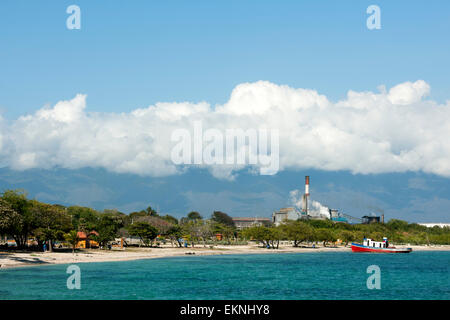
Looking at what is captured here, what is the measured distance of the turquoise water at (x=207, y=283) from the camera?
51.4 meters

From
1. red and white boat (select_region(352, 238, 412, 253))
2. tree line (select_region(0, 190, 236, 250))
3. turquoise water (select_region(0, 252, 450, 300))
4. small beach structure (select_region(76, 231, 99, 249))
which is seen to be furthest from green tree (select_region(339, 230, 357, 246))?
small beach structure (select_region(76, 231, 99, 249))

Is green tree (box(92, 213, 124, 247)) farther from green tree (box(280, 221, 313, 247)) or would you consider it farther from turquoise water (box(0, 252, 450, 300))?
green tree (box(280, 221, 313, 247))

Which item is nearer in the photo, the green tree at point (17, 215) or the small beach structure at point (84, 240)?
the green tree at point (17, 215)

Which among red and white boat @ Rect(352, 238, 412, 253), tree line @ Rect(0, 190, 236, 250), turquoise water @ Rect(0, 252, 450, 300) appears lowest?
red and white boat @ Rect(352, 238, 412, 253)

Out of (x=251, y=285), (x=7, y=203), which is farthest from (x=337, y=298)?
(x=7, y=203)

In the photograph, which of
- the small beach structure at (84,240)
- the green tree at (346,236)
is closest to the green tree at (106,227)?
the small beach structure at (84,240)

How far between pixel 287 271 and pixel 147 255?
29.8 meters

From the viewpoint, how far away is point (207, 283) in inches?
2445

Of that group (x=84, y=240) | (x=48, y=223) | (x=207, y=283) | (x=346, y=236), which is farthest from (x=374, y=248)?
(x=207, y=283)

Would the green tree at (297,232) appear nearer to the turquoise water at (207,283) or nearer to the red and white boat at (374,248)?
the red and white boat at (374,248)

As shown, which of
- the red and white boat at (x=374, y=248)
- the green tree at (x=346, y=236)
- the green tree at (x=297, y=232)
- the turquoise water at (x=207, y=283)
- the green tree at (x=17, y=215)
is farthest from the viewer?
the green tree at (x=346, y=236)

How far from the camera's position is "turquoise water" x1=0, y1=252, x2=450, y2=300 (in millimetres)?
51406

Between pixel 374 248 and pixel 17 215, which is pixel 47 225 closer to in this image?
pixel 17 215
